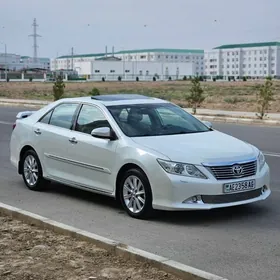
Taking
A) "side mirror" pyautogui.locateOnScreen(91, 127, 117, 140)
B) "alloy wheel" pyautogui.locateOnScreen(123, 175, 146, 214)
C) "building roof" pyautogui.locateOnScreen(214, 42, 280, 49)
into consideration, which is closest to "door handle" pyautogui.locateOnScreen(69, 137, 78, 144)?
"side mirror" pyautogui.locateOnScreen(91, 127, 117, 140)

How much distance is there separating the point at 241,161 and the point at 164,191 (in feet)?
3.26

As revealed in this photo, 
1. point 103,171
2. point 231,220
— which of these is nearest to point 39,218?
point 103,171

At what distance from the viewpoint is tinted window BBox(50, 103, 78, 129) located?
8.67m

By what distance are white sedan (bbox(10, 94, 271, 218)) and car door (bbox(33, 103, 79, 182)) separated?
0.05 feet

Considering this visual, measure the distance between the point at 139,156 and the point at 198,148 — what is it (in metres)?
0.72

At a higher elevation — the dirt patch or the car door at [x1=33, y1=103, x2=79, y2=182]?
the car door at [x1=33, y1=103, x2=79, y2=182]

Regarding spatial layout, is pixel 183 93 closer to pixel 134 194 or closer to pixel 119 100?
pixel 119 100

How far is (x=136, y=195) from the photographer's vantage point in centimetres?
730

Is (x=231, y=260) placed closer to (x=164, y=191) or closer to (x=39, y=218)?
(x=164, y=191)

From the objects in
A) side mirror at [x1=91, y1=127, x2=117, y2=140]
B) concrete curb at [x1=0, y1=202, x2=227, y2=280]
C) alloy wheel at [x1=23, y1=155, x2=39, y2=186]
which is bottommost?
concrete curb at [x1=0, y1=202, x2=227, y2=280]

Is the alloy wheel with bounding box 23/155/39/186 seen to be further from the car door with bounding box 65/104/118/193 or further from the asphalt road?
the car door with bounding box 65/104/118/193

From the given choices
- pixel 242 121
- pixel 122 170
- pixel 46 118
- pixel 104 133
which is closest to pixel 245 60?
pixel 242 121

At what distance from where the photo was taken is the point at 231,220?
7184 mm

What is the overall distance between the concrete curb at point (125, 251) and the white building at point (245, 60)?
559 ft
